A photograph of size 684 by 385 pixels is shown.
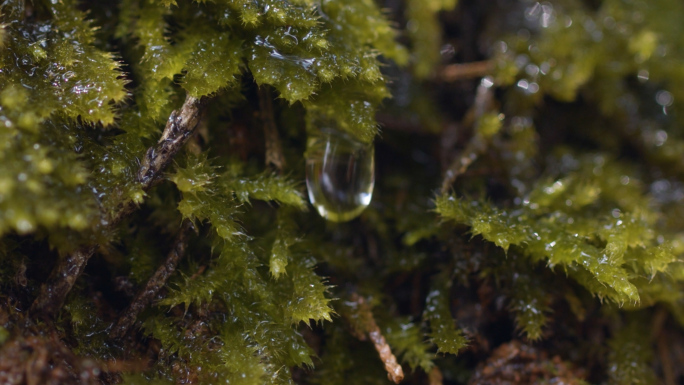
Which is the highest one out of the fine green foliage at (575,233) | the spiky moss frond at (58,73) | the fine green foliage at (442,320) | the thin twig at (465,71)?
the spiky moss frond at (58,73)

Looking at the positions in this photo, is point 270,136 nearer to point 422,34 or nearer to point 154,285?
point 154,285

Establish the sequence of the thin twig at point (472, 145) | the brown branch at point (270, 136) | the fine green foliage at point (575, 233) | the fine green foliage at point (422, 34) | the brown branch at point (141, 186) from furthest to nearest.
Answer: the fine green foliage at point (422, 34), the thin twig at point (472, 145), the brown branch at point (270, 136), the fine green foliage at point (575, 233), the brown branch at point (141, 186)

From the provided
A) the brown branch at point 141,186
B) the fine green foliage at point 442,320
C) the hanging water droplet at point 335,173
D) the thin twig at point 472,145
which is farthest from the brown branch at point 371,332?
the brown branch at point 141,186

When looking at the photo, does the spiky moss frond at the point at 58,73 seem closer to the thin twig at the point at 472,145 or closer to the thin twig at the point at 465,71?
the thin twig at the point at 472,145

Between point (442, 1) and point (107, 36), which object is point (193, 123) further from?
point (442, 1)

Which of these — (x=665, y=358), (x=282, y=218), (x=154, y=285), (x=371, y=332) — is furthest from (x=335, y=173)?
(x=665, y=358)

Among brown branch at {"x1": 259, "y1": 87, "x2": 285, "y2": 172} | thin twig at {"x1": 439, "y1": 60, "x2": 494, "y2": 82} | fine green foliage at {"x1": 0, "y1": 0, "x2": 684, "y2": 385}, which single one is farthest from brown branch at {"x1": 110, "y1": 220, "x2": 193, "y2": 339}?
thin twig at {"x1": 439, "y1": 60, "x2": 494, "y2": 82}

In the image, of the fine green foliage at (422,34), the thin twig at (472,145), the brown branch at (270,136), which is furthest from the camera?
the fine green foliage at (422,34)
